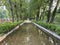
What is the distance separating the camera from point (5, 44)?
9.59 metres

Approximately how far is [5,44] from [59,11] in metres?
36.1

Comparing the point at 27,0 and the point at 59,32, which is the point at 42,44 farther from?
the point at 27,0

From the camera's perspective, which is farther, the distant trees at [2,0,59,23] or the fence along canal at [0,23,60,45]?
the distant trees at [2,0,59,23]

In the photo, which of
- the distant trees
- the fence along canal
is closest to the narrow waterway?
the fence along canal

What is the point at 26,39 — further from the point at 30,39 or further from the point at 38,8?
the point at 38,8

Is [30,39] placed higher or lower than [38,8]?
higher

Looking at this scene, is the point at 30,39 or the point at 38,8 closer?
the point at 30,39

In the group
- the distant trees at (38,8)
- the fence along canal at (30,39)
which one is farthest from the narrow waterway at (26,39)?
the distant trees at (38,8)

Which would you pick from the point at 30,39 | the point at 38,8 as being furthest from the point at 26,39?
the point at 38,8

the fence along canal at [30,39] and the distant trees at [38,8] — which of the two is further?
the distant trees at [38,8]

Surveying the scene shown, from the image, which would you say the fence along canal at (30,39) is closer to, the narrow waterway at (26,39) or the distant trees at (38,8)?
the narrow waterway at (26,39)

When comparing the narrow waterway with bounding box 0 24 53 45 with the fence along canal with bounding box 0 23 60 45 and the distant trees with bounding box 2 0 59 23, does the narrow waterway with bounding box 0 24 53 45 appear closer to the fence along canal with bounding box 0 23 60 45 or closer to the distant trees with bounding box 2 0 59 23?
the fence along canal with bounding box 0 23 60 45

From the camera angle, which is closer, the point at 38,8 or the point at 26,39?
the point at 26,39

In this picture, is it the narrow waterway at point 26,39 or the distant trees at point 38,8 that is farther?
the distant trees at point 38,8
